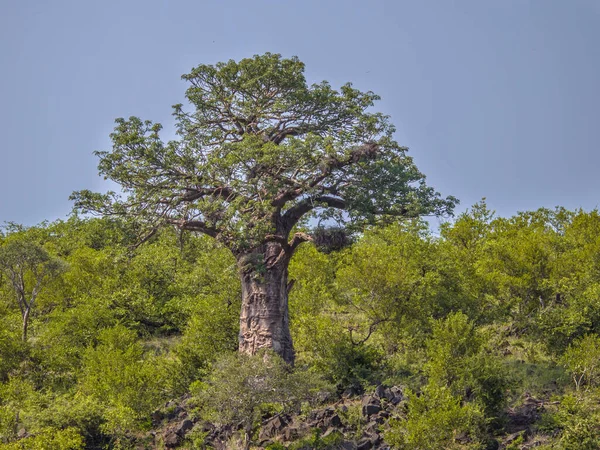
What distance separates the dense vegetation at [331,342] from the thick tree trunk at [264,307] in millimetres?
1015

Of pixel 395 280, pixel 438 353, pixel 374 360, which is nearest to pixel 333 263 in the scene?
pixel 395 280

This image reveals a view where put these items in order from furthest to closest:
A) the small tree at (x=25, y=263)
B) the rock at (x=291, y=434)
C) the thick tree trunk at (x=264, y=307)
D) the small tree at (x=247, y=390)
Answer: the small tree at (x=25, y=263), the thick tree trunk at (x=264, y=307), the rock at (x=291, y=434), the small tree at (x=247, y=390)

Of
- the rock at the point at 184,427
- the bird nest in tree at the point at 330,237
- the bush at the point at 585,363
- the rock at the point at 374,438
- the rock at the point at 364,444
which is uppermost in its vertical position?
the bird nest in tree at the point at 330,237

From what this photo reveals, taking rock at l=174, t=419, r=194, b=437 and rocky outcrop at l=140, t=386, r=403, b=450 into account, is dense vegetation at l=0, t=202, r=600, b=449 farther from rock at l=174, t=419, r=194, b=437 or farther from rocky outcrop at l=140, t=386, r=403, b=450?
rock at l=174, t=419, r=194, b=437

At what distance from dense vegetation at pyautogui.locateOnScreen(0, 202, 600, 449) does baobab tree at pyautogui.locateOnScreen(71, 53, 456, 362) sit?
3.01ft

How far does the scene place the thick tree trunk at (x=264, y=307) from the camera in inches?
622

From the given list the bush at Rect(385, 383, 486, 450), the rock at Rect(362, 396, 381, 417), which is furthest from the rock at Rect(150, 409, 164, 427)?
the bush at Rect(385, 383, 486, 450)

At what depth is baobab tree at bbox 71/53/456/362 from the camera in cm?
1518

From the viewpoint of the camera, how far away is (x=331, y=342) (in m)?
16.4

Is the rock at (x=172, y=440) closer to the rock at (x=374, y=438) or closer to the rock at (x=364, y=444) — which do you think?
the rock at (x=364, y=444)

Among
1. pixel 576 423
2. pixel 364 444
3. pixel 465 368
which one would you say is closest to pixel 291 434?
pixel 364 444

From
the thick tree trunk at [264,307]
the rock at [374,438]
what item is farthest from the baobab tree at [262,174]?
the rock at [374,438]

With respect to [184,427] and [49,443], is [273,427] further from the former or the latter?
[49,443]

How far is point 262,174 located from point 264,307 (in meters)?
3.64
